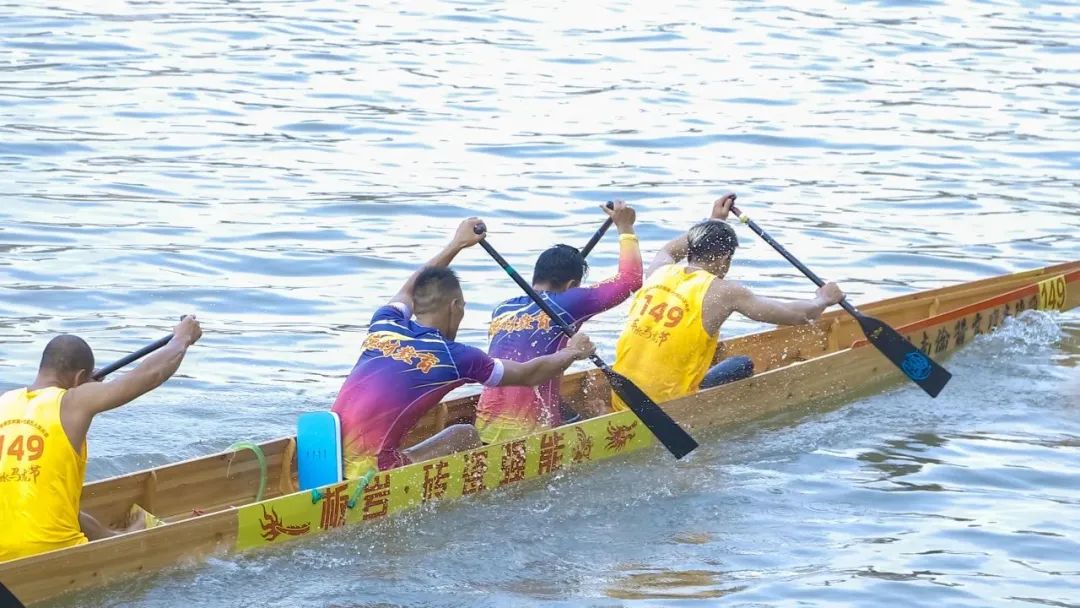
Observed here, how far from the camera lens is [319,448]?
29.1 ft

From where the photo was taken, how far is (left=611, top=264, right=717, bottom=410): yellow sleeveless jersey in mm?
10312

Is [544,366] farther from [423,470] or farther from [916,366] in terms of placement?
[916,366]

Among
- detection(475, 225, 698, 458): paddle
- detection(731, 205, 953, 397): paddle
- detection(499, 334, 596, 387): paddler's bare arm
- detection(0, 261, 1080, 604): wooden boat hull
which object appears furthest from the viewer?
detection(731, 205, 953, 397): paddle

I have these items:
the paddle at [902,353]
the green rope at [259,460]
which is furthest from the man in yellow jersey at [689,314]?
the green rope at [259,460]

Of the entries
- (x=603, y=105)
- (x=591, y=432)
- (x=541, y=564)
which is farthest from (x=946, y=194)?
(x=541, y=564)

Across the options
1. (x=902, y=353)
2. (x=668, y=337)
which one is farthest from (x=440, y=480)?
(x=902, y=353)

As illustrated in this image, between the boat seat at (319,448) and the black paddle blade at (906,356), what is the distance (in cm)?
444

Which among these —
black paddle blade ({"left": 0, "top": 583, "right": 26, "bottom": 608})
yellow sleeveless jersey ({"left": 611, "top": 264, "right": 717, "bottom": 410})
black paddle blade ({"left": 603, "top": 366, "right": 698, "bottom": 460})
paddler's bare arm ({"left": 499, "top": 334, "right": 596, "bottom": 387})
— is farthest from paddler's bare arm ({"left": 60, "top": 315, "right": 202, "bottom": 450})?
yellow sleeveless jersey ({"left": 611, "top": 264, "right": 717, "bottom": 410})

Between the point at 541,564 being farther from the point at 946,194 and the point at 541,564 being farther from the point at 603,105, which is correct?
the point at 603,105

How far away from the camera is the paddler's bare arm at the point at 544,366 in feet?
29.8

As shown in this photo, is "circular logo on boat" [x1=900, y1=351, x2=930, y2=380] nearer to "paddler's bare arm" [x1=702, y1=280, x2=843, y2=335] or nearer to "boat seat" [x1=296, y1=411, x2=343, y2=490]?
"paddler's bare arm" [x1=702, y1=280, x2=843, y2=335]

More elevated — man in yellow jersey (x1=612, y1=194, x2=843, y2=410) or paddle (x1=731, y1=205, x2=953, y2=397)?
man in yellow jersey (x1=612, y1=194, x2=843, y2=410)

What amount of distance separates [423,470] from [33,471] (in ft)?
7.39

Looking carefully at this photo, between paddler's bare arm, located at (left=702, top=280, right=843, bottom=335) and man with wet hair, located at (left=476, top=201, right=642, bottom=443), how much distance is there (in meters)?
0.65
